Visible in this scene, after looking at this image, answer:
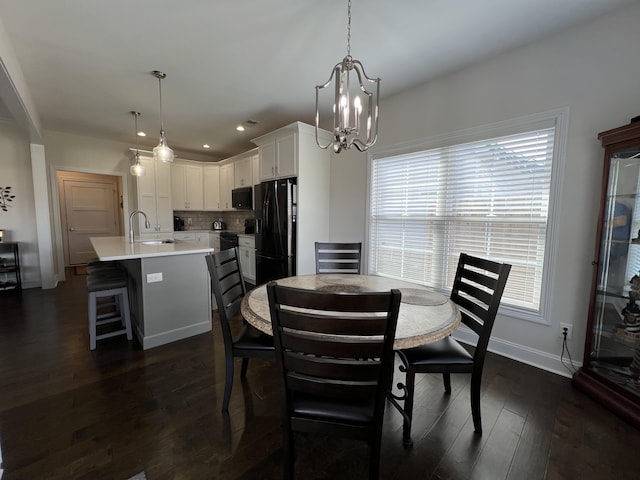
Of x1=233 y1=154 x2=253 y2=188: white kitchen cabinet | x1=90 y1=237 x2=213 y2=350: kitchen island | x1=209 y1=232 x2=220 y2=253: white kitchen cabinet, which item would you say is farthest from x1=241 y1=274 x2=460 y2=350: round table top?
x1=209 y1=232 x2=220 y2=253: white kitchen cabinet

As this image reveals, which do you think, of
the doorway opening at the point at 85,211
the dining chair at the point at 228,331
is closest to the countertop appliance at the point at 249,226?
the doorway opening at the point at 85,211

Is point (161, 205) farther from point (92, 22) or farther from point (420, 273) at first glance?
point (420, 273)

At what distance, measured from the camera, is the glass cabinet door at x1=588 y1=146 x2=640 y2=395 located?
70.2 inches

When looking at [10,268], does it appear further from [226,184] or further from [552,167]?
[552,167]

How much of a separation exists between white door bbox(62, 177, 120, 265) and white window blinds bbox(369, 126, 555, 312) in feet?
21.2

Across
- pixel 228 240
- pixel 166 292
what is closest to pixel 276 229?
pixel 166 292

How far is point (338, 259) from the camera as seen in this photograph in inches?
106

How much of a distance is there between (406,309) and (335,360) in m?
0.55

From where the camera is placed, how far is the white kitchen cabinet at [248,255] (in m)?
4.66

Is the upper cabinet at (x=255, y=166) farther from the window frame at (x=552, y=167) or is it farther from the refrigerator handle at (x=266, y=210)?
the window frame at (x=552, y=167)

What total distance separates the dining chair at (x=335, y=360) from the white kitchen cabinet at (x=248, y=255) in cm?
361

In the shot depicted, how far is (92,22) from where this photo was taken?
2.02 metres

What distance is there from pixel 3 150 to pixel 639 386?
7.64 metres

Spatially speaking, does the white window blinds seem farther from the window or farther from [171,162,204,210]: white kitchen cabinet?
[171,162,204,210]: white kitchen cabinet
